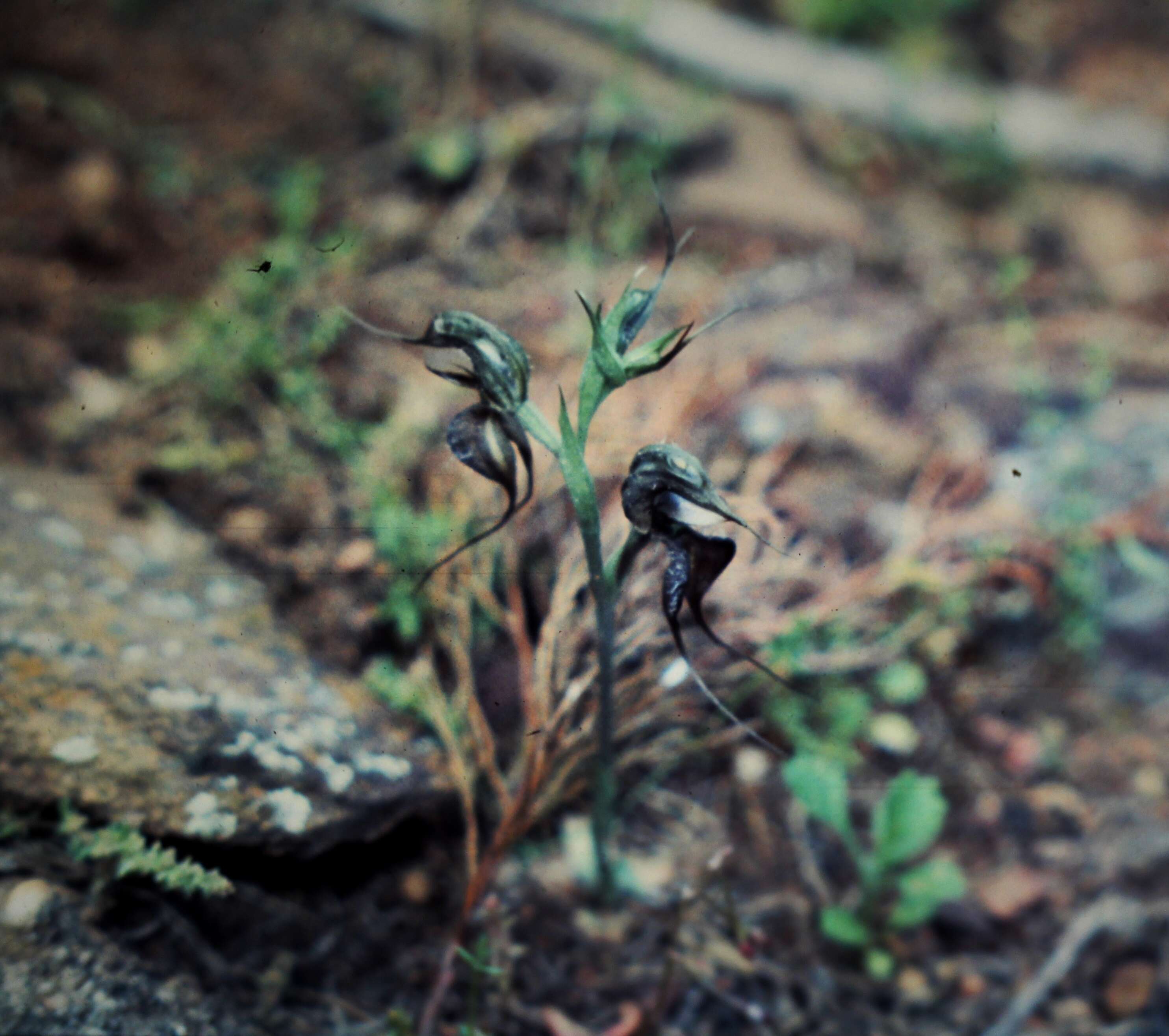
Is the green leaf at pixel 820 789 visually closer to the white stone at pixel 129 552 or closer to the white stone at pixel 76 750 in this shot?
the white stone at pixel 76 750

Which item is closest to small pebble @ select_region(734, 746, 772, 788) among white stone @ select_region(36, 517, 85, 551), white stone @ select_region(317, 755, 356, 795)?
white stone @ select_region(317, 755, 356, 795)

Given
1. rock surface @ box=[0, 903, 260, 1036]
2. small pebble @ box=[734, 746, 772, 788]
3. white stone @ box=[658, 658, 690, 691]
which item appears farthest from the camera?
small pebble @ box=[734, 746, 772, 788]

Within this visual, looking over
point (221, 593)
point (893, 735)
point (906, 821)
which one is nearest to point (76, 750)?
point (221, 593)

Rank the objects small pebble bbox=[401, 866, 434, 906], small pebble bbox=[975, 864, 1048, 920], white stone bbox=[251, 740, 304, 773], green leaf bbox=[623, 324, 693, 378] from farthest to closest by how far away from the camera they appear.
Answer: small pebble bbox=[975, 864, 1048, 920] → small pebble bbox=[401, 866, 434, 906] → white stone bbox=[251, 740, 304, 773] → green leaf bbox=[623, 324, 693, 378]

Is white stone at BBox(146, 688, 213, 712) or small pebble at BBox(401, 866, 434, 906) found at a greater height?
white stone at BBox(146, 688, 213, 712)

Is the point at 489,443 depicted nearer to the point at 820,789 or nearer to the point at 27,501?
the point at 820,789

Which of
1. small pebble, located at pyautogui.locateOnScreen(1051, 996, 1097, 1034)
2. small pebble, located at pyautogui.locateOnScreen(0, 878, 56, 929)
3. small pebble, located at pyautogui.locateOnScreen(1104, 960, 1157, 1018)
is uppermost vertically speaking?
small pebble, located at pyautogui.locateOnScreen(0, 878, 56, 929)

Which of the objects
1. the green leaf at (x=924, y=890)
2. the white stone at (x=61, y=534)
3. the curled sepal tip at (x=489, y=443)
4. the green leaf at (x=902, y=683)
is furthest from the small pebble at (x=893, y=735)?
the white stone at (x=61, y=534)

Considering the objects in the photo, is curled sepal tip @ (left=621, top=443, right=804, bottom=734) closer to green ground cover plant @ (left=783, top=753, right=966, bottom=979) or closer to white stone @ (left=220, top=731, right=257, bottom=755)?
green ground cover plant @ (left=783, top=753, right=966, bottom=979)

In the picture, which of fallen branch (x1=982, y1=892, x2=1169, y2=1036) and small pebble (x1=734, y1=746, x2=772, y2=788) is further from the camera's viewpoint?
small pebble (x1=734, y1=746, x2=772, y2=788)
